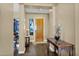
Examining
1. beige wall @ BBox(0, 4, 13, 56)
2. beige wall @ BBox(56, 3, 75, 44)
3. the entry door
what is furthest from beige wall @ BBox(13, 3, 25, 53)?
beige wall @ BBox(56, 3, 75, 44)

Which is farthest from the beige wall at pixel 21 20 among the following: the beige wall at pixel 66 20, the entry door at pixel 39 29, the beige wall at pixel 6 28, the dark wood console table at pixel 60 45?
the beige wall at pixel 66 20

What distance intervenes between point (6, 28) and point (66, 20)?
866 mm

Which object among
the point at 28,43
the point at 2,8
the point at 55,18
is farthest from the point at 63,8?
the point at 2,8

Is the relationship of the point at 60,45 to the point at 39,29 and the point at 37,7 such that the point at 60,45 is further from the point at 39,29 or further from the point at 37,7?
the point at 37,7

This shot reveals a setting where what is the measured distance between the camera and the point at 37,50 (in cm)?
212

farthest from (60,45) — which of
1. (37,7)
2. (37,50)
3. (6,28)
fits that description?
(6,28)

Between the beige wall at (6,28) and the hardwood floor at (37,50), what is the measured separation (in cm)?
26

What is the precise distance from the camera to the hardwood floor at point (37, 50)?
6.77 feet

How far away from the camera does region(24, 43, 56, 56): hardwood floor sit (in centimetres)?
206

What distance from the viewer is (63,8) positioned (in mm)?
2123

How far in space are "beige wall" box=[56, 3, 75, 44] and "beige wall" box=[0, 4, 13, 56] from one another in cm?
69

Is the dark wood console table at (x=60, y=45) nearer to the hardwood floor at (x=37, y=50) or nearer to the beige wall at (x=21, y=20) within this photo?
the hardwood floor at (x=37, y=50)

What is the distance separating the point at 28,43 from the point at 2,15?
0.55 m

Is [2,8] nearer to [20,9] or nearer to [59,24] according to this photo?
[20,9]
